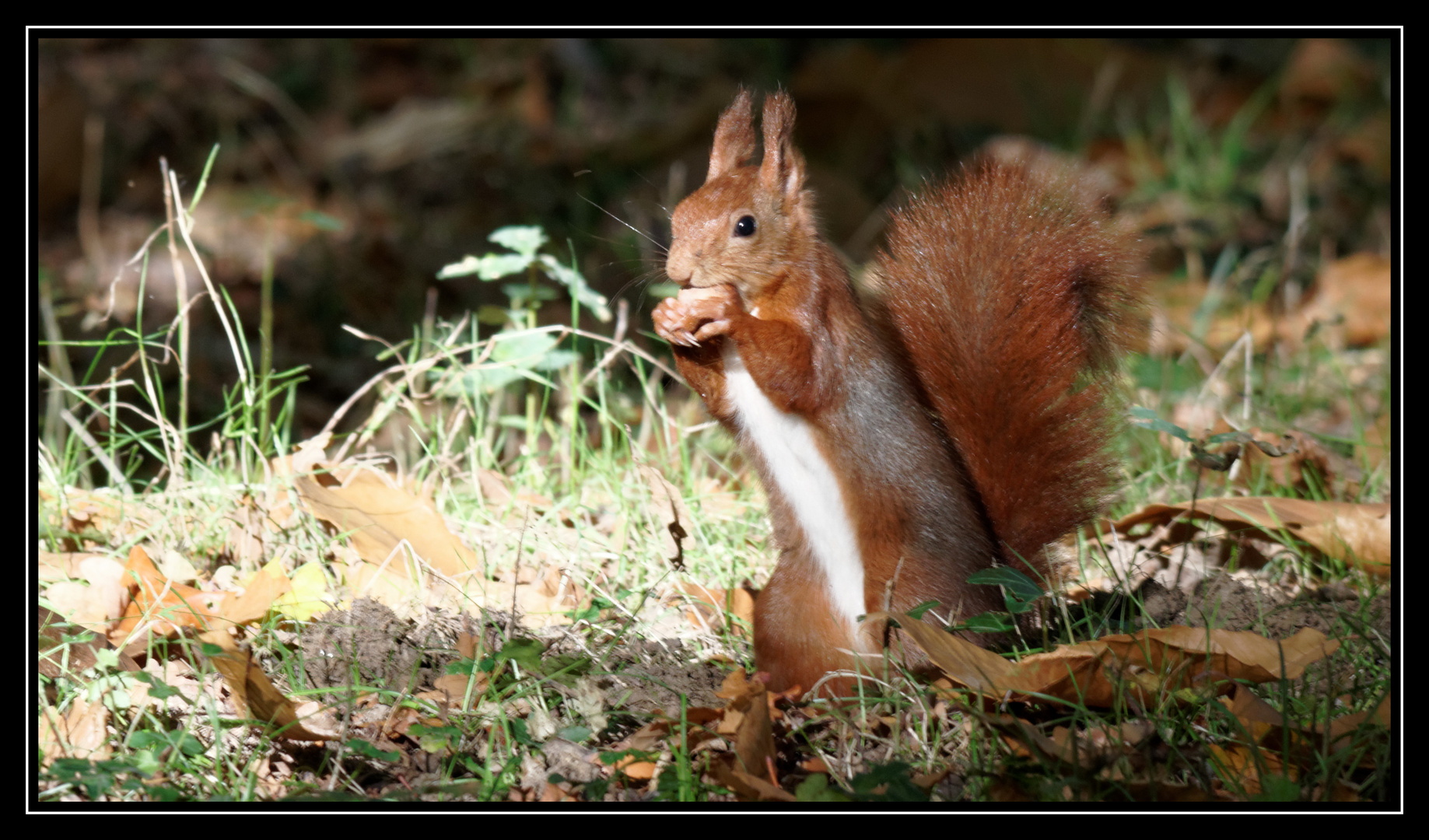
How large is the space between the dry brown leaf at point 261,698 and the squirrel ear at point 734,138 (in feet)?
3.03

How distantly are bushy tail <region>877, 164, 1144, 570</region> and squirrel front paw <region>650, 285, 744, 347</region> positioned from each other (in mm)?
306

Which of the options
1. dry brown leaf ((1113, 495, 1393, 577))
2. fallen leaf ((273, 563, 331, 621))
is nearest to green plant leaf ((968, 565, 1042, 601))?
dry brown leaf ((1113, 495, 1393, 577))

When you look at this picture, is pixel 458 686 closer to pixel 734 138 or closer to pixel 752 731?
pixel 752 731

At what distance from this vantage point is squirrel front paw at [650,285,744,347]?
1.60 meters

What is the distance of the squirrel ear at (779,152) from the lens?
1710 mm

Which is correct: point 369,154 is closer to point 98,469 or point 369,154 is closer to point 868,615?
point 98,469

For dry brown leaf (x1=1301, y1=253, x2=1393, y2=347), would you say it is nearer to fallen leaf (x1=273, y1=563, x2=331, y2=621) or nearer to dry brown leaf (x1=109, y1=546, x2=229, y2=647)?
fallen leaf (x1=273, y1=563, x2=331, y2=621)

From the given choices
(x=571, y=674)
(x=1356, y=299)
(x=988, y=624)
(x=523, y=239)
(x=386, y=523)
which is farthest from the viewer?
(x=1356, y=299)

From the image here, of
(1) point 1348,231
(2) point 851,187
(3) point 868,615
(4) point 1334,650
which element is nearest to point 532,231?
(3) point 868,615

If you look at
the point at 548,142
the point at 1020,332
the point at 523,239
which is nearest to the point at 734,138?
the point at 1020,332

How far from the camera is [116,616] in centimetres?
176

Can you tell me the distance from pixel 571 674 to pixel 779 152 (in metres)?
0.80

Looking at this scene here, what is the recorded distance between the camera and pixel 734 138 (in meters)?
1.80

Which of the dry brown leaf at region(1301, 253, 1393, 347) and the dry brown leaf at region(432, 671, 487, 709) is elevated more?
the dry brown leaf at region(1301, 253, 1393, 347)
